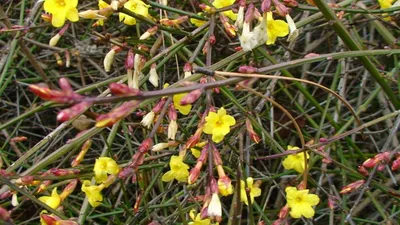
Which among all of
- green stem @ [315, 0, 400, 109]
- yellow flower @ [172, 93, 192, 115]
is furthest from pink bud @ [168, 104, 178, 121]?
green stem @ [315, 0, 400, 109]

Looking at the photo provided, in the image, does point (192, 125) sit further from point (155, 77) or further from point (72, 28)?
point (72, 28)

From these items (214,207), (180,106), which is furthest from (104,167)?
(214,207)

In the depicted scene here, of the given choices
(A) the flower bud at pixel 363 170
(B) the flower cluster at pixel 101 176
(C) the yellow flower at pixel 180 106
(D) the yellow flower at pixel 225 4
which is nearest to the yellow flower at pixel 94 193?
(B) the flower cluster at pixel 101 176

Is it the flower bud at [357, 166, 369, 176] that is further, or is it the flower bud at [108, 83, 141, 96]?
the flower bud at [357, 166, 369, 176]

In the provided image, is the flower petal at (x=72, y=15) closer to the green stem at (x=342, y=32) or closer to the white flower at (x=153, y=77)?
the white flower at (x=153, y=77)

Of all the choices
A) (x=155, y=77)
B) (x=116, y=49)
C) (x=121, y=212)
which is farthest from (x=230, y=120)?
(x=121, y=212)

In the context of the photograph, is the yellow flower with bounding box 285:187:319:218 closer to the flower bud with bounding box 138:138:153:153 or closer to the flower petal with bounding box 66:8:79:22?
the flower bud with bounding box 138:138:153:153
